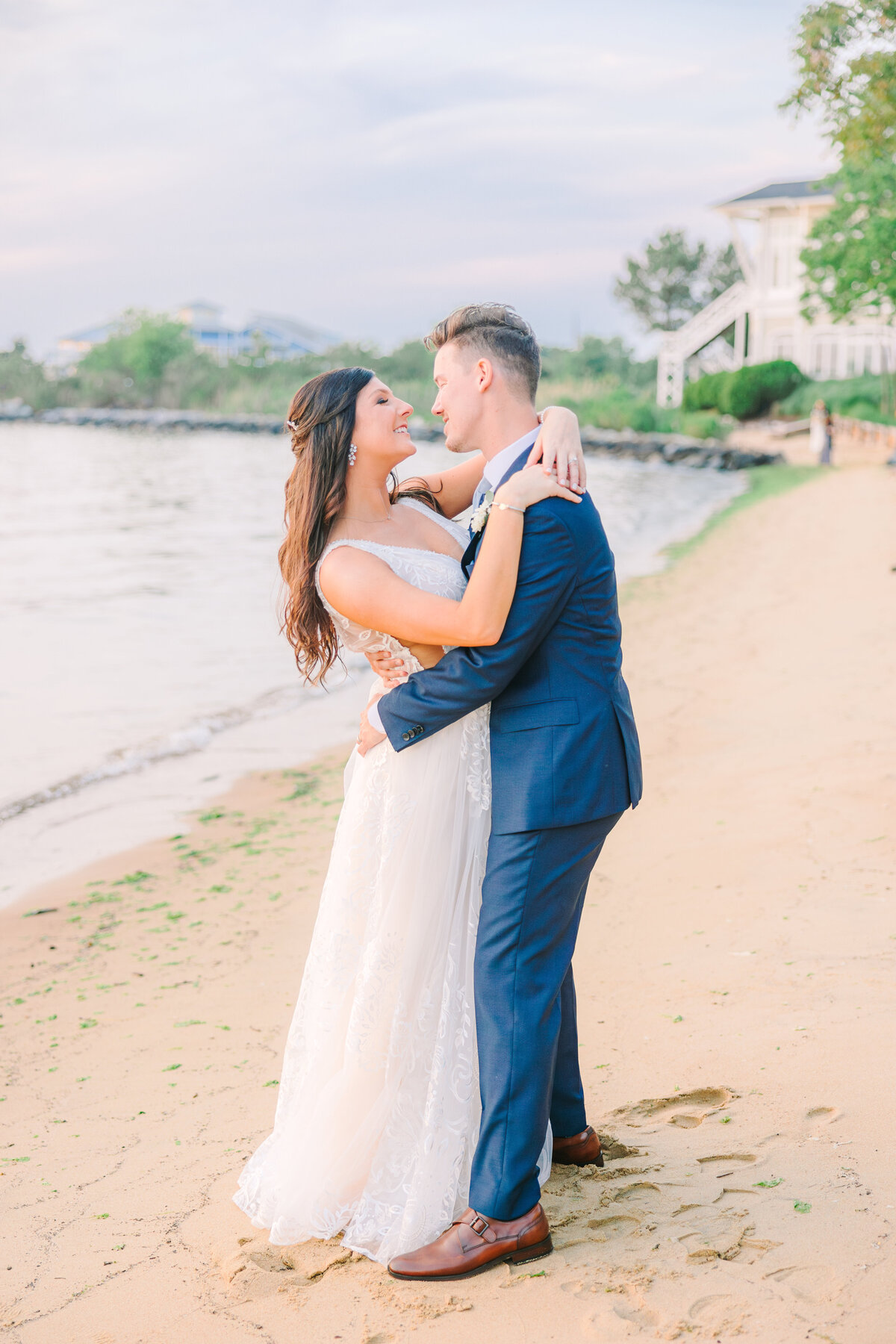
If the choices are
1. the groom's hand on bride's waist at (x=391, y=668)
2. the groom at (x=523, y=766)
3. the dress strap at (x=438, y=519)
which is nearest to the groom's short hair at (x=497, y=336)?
the groom at (x=523, y=766)

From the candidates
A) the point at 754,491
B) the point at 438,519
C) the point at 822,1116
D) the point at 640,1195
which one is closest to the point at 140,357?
the point at 754,491

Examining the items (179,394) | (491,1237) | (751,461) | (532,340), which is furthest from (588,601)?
(179,394)

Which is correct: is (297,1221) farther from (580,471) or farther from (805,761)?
(805,761)

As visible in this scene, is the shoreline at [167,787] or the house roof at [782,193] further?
the house roof at [782,193]

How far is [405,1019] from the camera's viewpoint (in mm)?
3072

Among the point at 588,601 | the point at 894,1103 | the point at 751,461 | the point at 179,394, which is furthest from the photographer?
the point at 179,394

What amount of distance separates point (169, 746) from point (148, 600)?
30.4 feet

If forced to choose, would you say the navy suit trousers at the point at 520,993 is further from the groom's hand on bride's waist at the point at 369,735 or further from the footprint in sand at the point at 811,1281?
the footprint in sand at the point at 811,1281

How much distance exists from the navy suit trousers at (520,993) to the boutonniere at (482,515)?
0.74 meters

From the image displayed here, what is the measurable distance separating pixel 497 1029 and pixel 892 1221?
1.07 meters

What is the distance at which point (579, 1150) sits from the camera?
335cm

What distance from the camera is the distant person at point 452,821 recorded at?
281 centimetres

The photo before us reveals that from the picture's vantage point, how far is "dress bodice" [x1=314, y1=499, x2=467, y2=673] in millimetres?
3062

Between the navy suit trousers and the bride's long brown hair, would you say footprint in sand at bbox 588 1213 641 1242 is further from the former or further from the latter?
the bride's long brown hair
